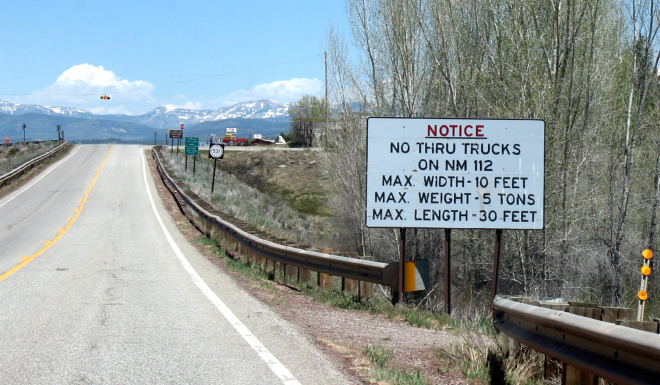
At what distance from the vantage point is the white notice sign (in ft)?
36.0

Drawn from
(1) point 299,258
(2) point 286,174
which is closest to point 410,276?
(1) point 299,258

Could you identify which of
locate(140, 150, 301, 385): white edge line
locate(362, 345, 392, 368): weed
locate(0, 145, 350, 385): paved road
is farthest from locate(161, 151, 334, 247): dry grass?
locate(362, 345, 392, 368): weed

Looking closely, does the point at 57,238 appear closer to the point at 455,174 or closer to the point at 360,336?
the point at 455,174

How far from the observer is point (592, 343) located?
4535 mm

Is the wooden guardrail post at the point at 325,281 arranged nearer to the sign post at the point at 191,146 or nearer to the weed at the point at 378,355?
the weed at the point at 378,355

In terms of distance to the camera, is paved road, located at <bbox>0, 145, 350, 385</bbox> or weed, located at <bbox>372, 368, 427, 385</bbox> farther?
paved road, located at <bbox>0, 145, 350, 385</bbox>

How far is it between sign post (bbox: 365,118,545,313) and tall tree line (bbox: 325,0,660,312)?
25.1 feet

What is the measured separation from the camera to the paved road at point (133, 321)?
19.8ft

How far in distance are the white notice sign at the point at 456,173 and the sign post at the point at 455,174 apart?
Result: 15 millimetres

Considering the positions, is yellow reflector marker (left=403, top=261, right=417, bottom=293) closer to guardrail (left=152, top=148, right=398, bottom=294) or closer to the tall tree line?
guardrail (left=152, top=148, right=398, bottom=294)

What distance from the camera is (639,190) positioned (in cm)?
2677

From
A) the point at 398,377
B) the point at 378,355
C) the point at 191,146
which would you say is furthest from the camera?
the point at 191,146

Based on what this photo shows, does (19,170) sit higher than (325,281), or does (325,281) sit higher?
(19,170)

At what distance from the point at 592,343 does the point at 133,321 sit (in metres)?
5.32
